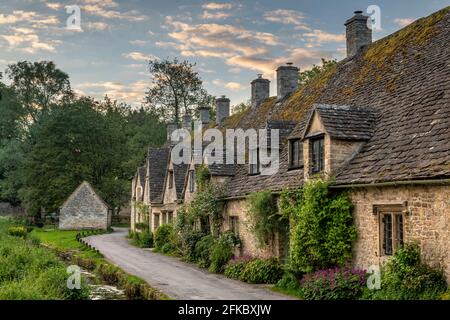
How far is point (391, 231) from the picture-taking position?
14617mm

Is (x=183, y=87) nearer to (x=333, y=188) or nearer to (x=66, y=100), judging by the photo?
(x=66, y=100)

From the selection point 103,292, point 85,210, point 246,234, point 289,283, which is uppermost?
point 85,210

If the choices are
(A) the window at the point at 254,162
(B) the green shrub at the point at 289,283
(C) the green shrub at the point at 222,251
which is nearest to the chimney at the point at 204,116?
(A) the window at the point at 254,162

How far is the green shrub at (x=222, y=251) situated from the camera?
23297mm

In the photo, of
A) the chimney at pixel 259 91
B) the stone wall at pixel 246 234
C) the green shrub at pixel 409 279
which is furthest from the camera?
the chimney at pixel 259 91

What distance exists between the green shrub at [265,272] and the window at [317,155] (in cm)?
389

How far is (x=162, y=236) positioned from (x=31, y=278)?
17129 millimetres

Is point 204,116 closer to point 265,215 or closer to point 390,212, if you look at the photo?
point 265,215

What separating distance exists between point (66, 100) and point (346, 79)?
59.4 metres

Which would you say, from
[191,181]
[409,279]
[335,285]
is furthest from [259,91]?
[409,279]

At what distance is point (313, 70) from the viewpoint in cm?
5238

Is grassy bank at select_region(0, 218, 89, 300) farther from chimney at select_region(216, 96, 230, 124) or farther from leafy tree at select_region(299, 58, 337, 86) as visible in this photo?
leafy tree at select_region(299, 58, 337, 86)

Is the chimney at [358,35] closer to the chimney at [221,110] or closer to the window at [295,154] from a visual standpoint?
the window at [295,154]
